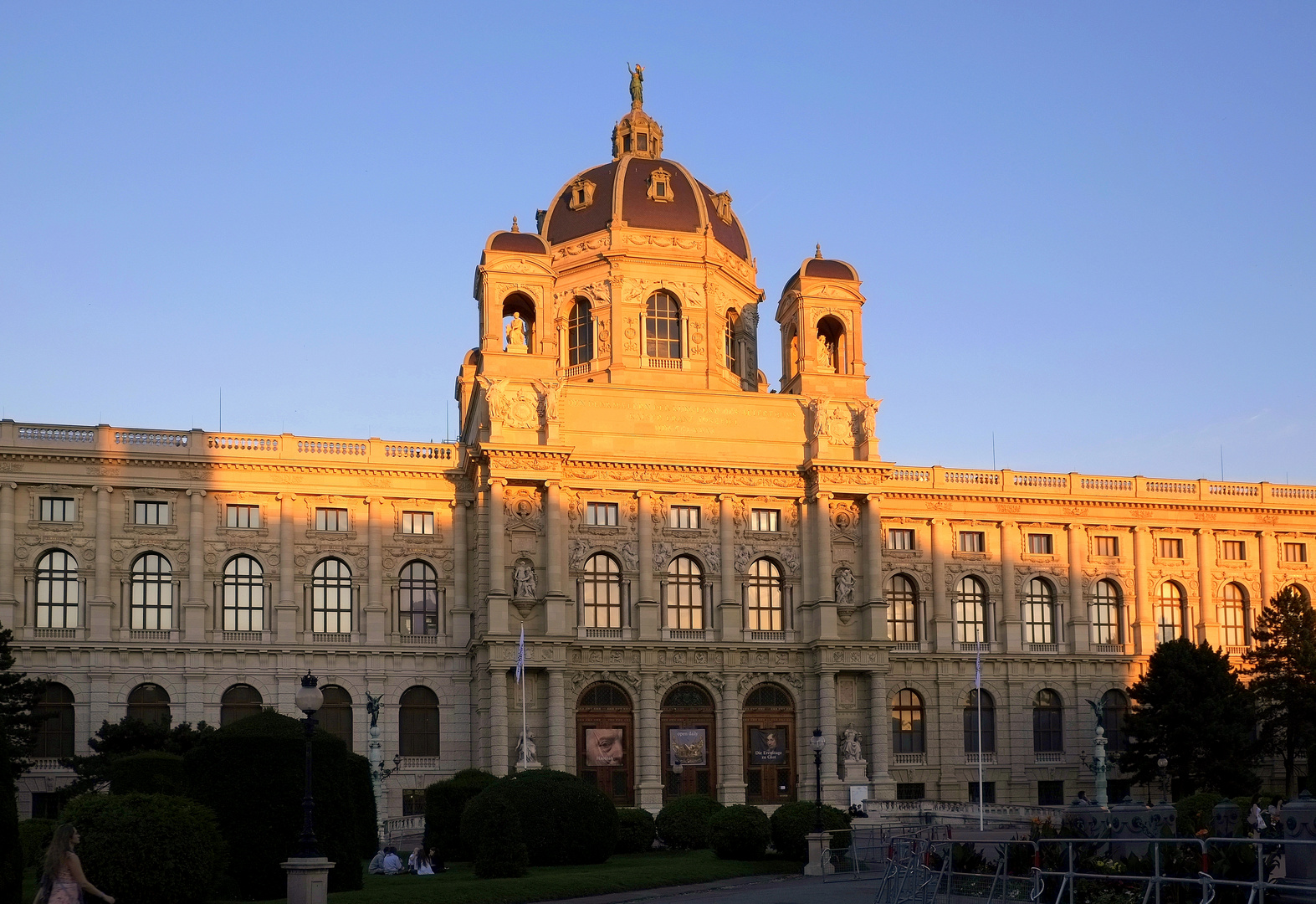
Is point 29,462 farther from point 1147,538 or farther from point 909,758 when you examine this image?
point 1147,538

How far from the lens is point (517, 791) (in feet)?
149

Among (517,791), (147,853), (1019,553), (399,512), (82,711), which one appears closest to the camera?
(147,853)

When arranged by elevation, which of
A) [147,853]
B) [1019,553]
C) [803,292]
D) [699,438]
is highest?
[803,292]

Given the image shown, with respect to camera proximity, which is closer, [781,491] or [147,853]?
[147,853]

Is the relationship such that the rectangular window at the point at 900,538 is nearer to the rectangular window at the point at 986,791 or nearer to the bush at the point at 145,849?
the rectangular window at the point at 986,791

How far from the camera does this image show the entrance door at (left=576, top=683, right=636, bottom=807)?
6844 cm

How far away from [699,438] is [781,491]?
4421mm

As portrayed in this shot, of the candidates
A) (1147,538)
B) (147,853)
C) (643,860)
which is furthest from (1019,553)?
(147,853)

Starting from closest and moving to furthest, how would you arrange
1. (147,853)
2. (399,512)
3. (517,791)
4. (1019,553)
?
1. (147,853)
2. (517,791)
3. (399,512)
4. (1019,553)

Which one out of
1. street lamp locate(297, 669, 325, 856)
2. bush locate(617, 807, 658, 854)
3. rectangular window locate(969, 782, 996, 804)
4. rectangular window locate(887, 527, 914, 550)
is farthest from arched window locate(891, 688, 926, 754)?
street lamp locate(297, 669, 325, 856)

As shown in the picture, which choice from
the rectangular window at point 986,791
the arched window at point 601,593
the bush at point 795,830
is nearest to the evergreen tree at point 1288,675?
the rectangular window at point 986,791

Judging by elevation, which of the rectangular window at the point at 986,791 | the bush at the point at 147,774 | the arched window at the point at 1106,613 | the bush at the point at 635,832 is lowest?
the rectangular window at the point at 986,791

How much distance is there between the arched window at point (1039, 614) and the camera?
77.4m

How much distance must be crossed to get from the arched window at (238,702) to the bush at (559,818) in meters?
24.1
